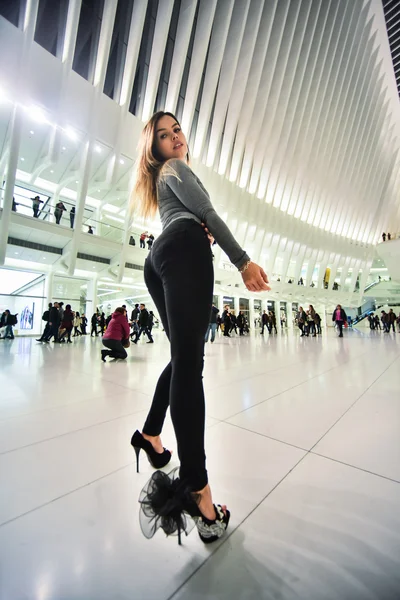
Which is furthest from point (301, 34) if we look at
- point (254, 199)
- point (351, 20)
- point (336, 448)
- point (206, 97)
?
point (336, 448)

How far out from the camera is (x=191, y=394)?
94 centimetres

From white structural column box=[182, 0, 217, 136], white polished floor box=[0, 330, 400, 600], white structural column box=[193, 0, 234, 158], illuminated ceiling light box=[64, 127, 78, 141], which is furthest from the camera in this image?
white structural column box=[193, 0, 234, 158]

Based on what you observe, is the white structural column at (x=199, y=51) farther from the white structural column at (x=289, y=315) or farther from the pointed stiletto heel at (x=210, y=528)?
the white structural column at (x=289, y=315)

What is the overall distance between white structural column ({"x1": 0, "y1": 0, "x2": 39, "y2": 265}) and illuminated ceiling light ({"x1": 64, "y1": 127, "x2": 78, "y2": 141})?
62.9 inches

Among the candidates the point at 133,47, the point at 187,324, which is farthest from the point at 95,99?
the point at 187,324

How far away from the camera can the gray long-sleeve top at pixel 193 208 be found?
109 cm

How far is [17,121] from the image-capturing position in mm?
9141

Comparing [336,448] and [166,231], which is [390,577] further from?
[166,231]

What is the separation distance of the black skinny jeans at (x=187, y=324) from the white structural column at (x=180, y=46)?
15730mm

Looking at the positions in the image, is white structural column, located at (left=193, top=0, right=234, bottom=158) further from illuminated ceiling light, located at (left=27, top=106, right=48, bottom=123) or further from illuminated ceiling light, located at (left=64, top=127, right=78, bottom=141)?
illuminated ceiling light, located at (left=27, top=106, right=48, bottom=123)

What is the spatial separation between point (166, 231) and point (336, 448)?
5.25 ft

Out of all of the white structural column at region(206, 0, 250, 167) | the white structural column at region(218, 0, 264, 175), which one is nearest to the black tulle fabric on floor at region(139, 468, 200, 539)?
the white structural column at region(206, 0, 250, 167)

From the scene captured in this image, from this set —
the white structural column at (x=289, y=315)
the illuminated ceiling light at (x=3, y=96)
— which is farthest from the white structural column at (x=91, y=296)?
the white structural column at (x=289, y=315)

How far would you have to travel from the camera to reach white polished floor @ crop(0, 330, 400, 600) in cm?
71
